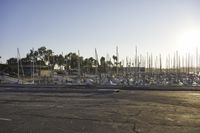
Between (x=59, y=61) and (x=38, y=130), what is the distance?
10110 cm

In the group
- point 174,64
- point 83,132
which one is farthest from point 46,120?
point 174,64

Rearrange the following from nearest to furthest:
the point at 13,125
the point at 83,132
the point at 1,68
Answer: the point at 83,132 < the point at 13,125 < the point at 1,68

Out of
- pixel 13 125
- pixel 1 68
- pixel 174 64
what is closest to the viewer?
pixel 13 125

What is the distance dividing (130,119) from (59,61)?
98.9 metres

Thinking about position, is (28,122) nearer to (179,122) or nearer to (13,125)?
(13,125)

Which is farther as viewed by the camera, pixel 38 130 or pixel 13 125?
pixel 13 125

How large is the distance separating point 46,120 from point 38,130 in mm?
2502

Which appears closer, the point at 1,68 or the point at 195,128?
the point at 195,128

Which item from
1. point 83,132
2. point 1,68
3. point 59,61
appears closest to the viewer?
point 83,132

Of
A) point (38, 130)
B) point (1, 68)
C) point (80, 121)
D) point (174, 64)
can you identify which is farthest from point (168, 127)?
point (1, 68)

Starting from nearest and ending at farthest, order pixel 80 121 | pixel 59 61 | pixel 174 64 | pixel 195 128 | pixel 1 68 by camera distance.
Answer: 1. pixel 195 128
2. pixel 80 121
3. pixel 174 64
4. pixel 1 68
5. pixel 59 61

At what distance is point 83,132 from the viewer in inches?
457

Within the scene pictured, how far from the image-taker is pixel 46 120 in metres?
14.6

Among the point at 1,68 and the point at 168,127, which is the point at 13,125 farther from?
the point at 1,68
